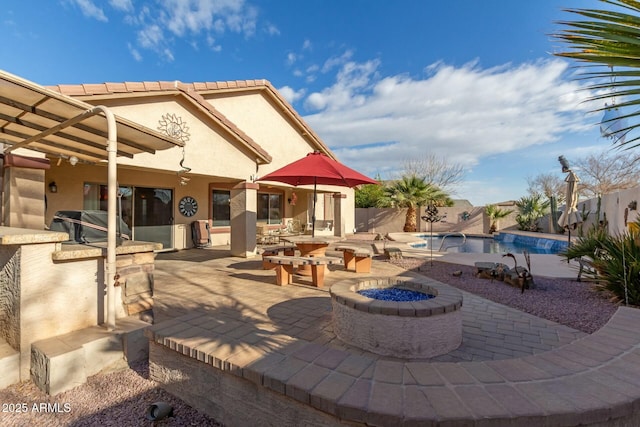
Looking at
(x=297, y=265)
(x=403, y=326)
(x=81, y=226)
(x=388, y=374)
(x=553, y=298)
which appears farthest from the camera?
(x=297, y=265)

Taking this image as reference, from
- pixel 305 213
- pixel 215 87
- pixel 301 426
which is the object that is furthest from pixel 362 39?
pixel 301 426

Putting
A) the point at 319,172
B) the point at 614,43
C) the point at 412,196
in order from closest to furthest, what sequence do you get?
1. the point at 614,43
2. the point at 319,172
3. the point at 412,196

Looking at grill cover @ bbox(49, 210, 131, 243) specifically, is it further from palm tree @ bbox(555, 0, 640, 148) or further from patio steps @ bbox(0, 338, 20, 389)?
palm tree @ bbox(555, 0, 640, 148)

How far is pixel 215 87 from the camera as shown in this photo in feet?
35.3

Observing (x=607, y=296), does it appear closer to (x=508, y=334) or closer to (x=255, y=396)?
(x=508, y=334)

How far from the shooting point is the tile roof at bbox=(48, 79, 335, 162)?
18.4 ft

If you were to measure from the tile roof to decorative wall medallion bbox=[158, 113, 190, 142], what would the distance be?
656 mm

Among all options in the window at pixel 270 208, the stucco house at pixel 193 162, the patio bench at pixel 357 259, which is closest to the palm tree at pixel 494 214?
the stucco house at pixel 193 162

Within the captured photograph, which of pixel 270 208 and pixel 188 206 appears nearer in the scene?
pixel 188 206

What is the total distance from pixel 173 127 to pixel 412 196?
16.3 meters

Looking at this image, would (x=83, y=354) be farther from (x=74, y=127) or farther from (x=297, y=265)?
(x=297, y=265)

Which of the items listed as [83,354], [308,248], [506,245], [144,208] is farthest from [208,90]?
[506,245]

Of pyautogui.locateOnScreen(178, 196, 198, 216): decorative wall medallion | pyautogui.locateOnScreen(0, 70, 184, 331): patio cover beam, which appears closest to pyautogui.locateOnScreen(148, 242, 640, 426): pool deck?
pyautogui.locateOnScreen(0, 70, 184, 331): patio cover beam

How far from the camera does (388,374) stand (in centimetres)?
227
